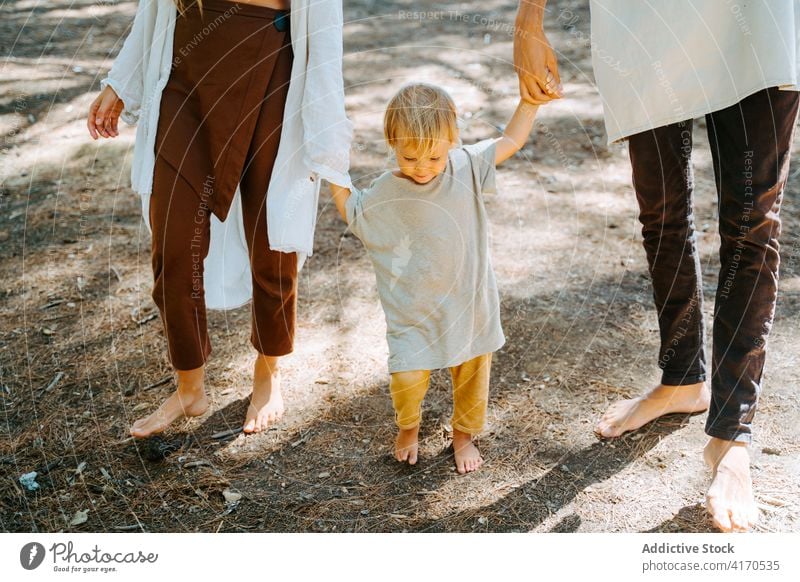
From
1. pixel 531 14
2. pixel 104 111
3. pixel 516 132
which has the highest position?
pixel 531 14

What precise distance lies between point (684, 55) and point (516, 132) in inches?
20.2

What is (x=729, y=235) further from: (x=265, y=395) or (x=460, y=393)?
(x=265, y=395)

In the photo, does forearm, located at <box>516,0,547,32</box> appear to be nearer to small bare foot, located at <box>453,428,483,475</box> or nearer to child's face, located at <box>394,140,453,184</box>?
child's face, located at <box>394,140,453,184</box>

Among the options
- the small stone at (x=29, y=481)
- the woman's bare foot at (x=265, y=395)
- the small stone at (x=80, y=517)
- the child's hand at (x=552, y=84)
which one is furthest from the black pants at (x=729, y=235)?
the small stone at (x=29, y=481)

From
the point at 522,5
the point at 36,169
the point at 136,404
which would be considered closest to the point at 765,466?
the point at 522,5

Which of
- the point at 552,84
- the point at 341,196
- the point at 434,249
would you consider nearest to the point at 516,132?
the point at 552,84

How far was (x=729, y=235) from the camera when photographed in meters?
2.35

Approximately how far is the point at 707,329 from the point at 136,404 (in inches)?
87.8

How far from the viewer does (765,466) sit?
2602 mm

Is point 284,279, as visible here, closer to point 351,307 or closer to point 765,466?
point 351,307

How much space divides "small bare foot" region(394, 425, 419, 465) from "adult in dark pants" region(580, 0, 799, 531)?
0.91 metres

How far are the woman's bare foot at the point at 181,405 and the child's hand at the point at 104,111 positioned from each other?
0.87 metres

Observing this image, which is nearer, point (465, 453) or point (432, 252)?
point (432, 252)

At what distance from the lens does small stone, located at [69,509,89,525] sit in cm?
253
